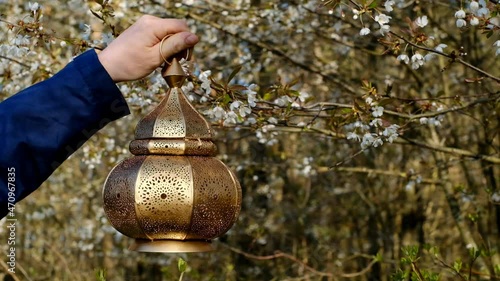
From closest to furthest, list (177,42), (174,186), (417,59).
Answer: (177,42) < (174,186) < (417,59)

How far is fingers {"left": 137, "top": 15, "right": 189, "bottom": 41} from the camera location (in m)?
1.54

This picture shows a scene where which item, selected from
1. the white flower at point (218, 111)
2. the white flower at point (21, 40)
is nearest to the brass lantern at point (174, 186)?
the white flower at point (218, 111)

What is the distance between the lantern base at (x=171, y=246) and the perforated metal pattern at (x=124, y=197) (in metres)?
0.02

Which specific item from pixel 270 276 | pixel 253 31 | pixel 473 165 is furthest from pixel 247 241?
pixel 253 31

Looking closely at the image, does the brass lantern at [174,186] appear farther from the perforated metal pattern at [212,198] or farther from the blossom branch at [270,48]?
the blossom branch at [270,48]

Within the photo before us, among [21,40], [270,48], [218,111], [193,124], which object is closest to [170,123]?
[193,124]

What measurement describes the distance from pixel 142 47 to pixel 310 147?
6.51 meters

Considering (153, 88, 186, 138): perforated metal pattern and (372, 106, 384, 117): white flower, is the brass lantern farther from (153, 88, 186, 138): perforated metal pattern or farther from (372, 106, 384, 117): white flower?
(372, 106, 384, 117): white flower

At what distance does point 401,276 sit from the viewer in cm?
319

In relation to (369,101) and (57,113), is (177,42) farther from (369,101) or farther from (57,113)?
(369,101)

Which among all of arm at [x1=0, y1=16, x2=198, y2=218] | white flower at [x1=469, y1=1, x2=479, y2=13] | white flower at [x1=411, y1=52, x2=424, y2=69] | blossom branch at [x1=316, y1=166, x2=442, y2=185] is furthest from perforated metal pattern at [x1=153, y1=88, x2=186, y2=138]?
blossom branch at [x1=316, y1=166, x2=442, y2=185]

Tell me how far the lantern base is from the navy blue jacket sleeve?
56 centimetres

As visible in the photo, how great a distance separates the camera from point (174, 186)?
1899 mm

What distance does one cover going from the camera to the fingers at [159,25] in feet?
5.04
